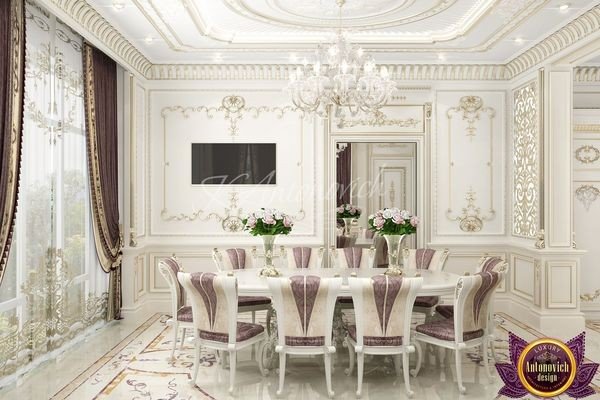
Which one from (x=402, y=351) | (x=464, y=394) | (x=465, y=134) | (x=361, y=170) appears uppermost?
(x=465, y=134)

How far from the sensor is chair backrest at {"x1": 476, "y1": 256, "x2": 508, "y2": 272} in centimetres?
444

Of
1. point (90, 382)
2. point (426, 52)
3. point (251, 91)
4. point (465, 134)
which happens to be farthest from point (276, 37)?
point (90, 382)

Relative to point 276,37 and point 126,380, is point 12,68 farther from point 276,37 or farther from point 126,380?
point 276,37

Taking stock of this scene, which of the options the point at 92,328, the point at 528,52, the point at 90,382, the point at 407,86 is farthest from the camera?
the point at 407,86

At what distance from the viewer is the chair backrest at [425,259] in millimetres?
5477

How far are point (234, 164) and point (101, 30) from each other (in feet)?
7.46

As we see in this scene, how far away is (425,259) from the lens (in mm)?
5594

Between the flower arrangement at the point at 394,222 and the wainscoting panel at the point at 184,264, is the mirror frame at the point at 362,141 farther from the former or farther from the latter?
the flower arrangement at the point at 394,222

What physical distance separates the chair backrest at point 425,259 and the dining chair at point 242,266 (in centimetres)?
148

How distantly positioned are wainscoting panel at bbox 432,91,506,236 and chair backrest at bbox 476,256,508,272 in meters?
1.87

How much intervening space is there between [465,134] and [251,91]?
2.61 meters

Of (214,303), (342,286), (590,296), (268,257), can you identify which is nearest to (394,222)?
(342,286)

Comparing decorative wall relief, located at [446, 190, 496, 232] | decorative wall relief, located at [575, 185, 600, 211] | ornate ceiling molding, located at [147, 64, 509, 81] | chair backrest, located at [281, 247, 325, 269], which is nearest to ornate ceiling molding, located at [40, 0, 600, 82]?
ornate ceiling molding, located at [147, 64, 509, 81]

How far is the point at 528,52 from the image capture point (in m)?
6.07
